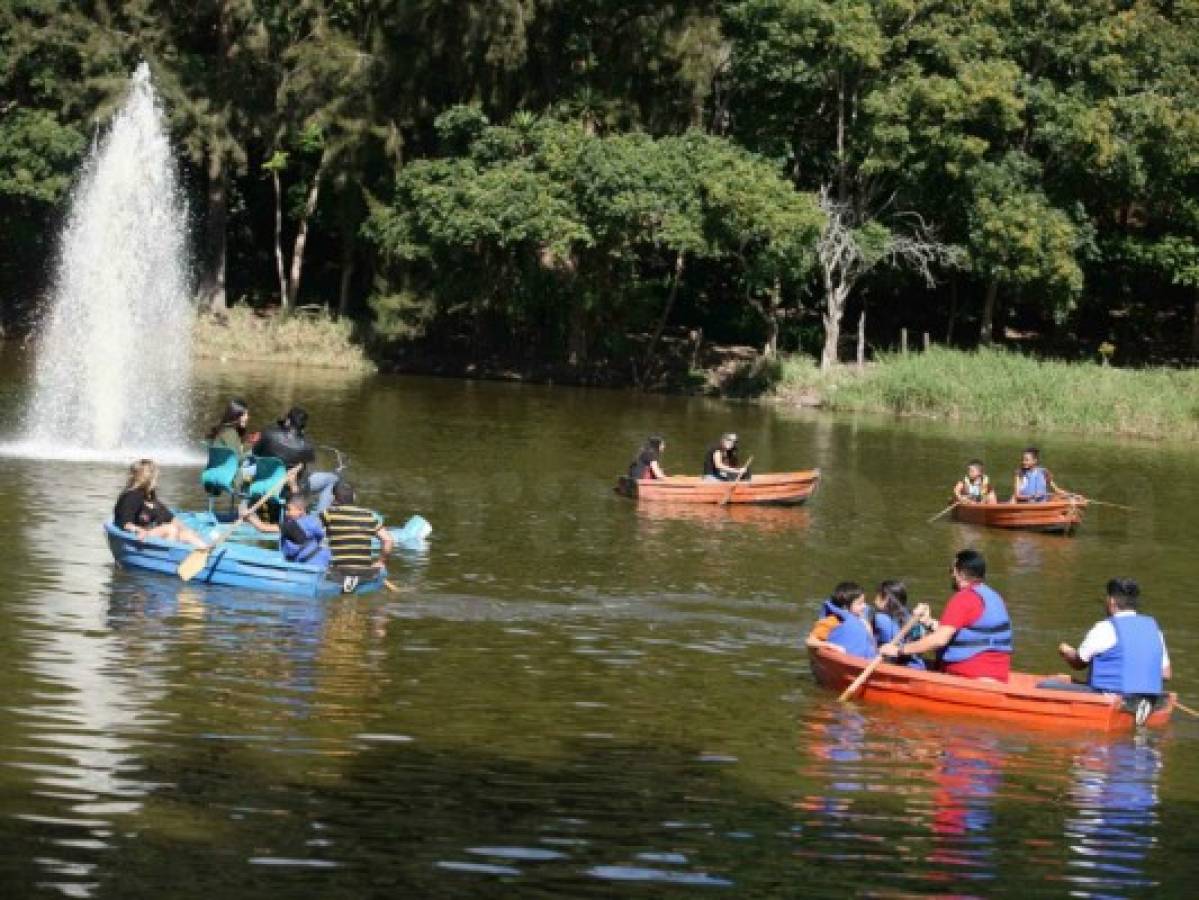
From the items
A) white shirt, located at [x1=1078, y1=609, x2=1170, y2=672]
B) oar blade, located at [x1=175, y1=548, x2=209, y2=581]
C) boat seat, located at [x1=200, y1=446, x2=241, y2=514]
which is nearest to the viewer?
white shirt, located at [x1=1078, y1=609, x2=1170, y2=672]

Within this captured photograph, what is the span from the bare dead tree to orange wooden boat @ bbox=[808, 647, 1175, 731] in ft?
131

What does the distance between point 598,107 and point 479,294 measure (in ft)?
20.9

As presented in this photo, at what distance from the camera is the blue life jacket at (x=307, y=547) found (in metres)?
22.8

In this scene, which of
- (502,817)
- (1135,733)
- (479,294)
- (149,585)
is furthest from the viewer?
(479,294)

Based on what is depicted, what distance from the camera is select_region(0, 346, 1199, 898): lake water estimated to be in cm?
1305

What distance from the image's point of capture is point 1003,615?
750 inches

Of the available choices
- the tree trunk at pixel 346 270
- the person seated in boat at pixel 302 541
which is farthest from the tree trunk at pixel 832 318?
the person seated in boat at pixel 302 541

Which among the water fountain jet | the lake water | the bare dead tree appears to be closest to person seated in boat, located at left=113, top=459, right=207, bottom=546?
the lake water

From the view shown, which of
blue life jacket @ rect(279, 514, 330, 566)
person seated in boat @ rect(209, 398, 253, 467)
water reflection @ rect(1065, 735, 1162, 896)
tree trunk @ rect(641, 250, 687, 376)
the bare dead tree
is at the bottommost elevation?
water reflection @ rect(1065, 735, 1162, 896)

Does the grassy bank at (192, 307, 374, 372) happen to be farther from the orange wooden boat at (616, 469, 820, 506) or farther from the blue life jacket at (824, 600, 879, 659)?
the blue life jacket at (824, 600, 879, 659)

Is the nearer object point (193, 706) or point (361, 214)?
point (193, 706)

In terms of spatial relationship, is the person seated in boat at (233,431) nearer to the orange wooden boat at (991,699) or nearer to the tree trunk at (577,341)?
the orange wooden boat at (991,699)

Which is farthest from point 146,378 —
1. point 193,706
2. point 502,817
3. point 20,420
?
point 502,817

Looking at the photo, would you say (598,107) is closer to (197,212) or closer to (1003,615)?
(197,212)
